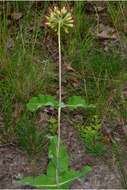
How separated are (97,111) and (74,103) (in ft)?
1.50

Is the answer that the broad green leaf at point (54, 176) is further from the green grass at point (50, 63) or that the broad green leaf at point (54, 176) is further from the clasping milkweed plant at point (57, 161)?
the green grass at point (50, 63)

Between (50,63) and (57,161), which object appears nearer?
(57,161)

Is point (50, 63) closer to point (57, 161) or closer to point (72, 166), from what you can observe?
point (72, 166)

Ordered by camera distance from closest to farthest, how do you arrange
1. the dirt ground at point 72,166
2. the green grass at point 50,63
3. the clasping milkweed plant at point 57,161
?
the clasping milkweed plant at point 57,161
the dirt ground at point 72,166
the green grass at point 50,63

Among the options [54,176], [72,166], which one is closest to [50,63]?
[72,166]

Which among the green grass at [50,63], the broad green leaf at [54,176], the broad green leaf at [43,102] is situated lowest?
the broad green leaf at [54,176]

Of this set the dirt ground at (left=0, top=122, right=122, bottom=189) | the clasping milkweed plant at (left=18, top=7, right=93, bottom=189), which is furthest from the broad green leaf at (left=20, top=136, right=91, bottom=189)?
the dirt ground at (left=0, top=122, right=122, bottom=189)

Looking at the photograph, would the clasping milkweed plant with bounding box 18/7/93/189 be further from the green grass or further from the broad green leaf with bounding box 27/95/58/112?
the green grass

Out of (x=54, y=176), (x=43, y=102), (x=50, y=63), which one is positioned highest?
(x=50, y=63)

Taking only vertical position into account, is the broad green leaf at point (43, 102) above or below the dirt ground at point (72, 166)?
above

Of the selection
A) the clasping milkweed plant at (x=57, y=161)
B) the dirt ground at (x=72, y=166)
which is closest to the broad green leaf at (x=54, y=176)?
the clasping milkweed plant at (x=57, y=161)

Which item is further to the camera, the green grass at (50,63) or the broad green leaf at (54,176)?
the green grass at (50,63)

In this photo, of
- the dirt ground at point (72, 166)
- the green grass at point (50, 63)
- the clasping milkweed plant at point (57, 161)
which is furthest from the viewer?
the green grass at point (50, 63)

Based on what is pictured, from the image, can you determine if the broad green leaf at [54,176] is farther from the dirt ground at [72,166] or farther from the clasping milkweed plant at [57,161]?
the dirt ground at [72,166]
